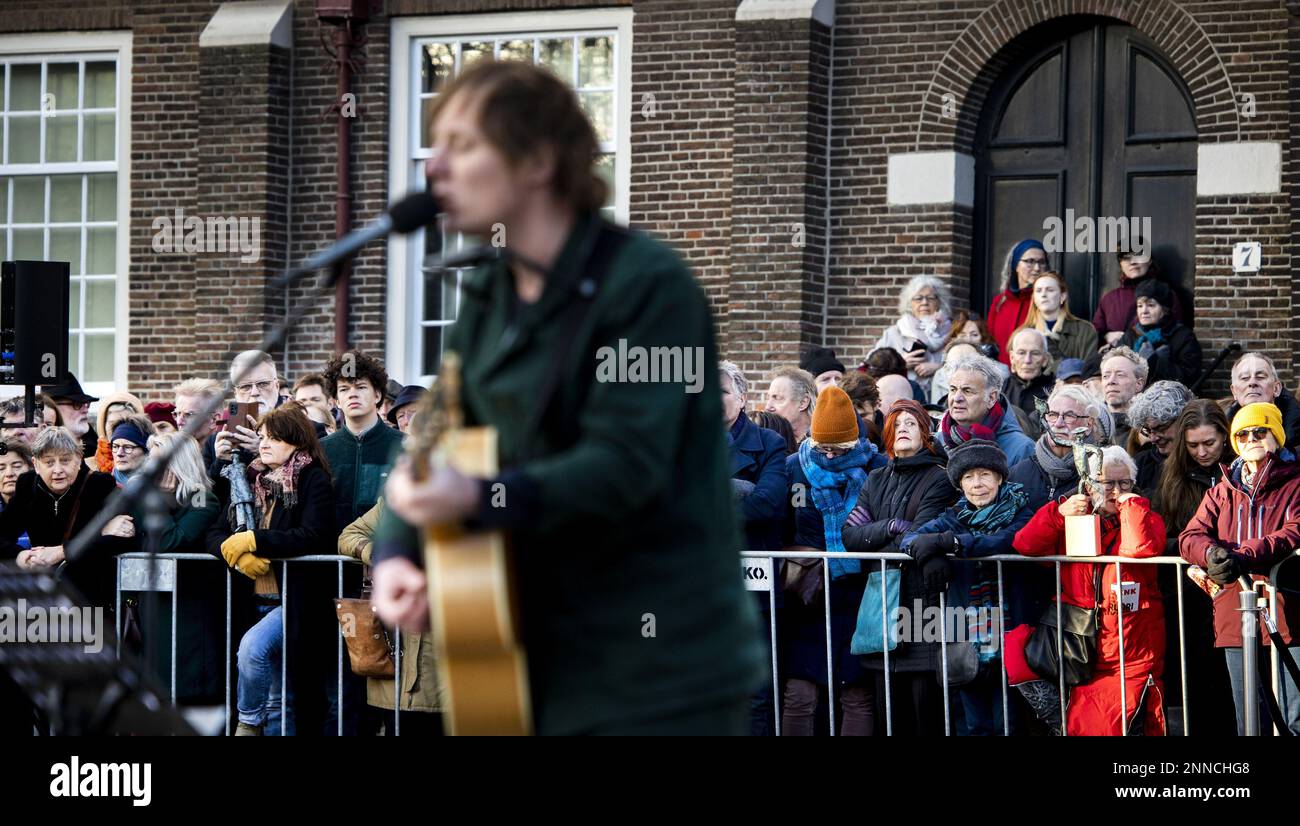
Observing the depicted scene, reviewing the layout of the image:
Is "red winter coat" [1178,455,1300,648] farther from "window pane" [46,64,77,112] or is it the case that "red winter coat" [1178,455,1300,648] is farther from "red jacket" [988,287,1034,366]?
"window pane" [46,64,77,112]

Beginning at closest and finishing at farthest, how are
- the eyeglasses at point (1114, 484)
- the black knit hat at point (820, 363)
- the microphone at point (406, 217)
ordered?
the microphone at point (406, 217) < the eyeglasses at point (1114, 484) < the black knit hat at point (820, 363)

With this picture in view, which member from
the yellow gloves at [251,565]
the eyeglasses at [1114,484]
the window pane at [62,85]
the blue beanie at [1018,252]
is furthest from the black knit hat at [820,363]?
the window pane at [62,85]

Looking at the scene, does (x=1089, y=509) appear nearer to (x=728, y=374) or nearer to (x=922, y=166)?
(x=728, y=374)

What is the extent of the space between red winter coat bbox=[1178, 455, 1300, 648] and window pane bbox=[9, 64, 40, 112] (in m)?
12.4

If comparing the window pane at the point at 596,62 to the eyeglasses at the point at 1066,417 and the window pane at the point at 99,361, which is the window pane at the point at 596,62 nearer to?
the window pane at the point at 99,361

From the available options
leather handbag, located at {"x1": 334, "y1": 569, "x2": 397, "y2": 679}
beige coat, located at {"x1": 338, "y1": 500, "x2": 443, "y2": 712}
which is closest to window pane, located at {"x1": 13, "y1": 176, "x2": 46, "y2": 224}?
beige coat, located at {"x1": 338, "y1": 500, "x2": 443, "y2": 712}

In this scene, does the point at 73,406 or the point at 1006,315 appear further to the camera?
the point at 1006,315

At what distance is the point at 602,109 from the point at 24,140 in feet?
17.9

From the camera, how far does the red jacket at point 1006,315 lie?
12.6 metres

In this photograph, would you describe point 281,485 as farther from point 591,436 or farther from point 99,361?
point 99,361

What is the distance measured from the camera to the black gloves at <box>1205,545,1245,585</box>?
728 centimetres

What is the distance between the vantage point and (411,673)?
327 inches

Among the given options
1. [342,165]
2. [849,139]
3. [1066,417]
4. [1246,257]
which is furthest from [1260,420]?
[342,165]

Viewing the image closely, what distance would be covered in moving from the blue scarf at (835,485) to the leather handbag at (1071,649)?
1080 mm
